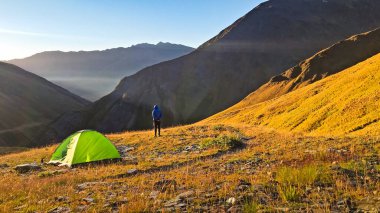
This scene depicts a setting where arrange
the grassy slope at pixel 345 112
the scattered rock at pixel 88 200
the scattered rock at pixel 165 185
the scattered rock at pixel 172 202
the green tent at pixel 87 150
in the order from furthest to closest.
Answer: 1. the grassy slope at pixel 345 112
2. the green tent at pixel 87 150
3. the scattered rock at pixel 165 185
4. the scattered rock at pixel 88 200
5. the scattered rock at pixel 172 202

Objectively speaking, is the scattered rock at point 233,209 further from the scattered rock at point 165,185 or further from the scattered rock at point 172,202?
the scattered rock at point 165,185

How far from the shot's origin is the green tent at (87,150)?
22842 mm

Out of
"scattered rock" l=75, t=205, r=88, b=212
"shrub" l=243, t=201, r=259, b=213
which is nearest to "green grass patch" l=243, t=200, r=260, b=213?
"shrub" l=243, t=201, r=259, b=213

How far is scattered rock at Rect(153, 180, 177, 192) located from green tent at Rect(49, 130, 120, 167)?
1232 cm

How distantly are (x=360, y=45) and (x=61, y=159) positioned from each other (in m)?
122

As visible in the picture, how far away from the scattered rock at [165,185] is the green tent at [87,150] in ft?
Result: 40.4

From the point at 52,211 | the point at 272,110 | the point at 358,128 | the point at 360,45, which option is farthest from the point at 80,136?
the point at 360,45

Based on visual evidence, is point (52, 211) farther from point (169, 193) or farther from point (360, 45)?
point (360, 45)

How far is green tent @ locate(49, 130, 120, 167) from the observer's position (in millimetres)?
22842

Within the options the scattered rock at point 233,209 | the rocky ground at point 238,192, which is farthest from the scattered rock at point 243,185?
the scattered rock at point 233,209

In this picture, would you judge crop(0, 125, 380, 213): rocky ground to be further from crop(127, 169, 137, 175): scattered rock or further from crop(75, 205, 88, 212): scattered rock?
crop(127, 169, 137, 175): scattered rock

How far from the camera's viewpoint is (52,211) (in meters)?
9.38

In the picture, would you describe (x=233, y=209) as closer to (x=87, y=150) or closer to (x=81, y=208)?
(x=81, y=208)

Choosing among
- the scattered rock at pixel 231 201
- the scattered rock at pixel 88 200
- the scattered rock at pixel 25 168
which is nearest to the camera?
the scattered rock at pixel 231 201
